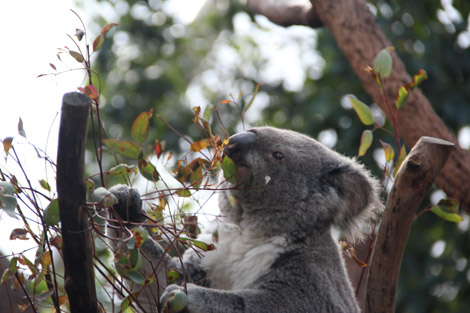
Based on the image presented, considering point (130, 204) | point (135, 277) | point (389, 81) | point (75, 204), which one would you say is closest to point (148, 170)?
point (130, 204)

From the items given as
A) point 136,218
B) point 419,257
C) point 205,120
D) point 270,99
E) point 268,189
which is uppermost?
point 205,120

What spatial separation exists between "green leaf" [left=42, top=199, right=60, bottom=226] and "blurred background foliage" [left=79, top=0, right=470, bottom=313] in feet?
Result: 7.28

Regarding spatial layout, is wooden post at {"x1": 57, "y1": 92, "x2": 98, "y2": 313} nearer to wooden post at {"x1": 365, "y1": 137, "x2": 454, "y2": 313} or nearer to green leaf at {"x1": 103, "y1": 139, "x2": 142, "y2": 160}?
A: green leaf at {"x1": 103, "y1": 139, "x2": 142, "y2": 160}

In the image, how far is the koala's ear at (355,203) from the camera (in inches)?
110

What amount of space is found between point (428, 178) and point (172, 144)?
484 cm

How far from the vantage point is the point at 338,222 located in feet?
9.30

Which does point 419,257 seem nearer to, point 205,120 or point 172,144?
point 172,144

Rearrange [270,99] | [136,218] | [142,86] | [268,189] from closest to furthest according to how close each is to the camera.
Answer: [136,218]
[268,189]
[270,99]
[142,86]

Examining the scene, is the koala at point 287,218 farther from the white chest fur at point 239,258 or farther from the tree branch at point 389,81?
the tree branch at point 389,81

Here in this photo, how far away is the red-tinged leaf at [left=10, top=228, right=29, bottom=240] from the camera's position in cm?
186

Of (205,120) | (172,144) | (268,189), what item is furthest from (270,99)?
(205,120)

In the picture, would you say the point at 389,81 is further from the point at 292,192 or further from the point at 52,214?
the point at 52,214

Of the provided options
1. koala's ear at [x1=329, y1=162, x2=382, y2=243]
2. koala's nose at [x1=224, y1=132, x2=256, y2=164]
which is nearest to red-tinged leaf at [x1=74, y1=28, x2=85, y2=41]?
koala's nose at [x1=224, y1=132, x2=256, y2=164]

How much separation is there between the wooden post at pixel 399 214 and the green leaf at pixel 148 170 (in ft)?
3.08
